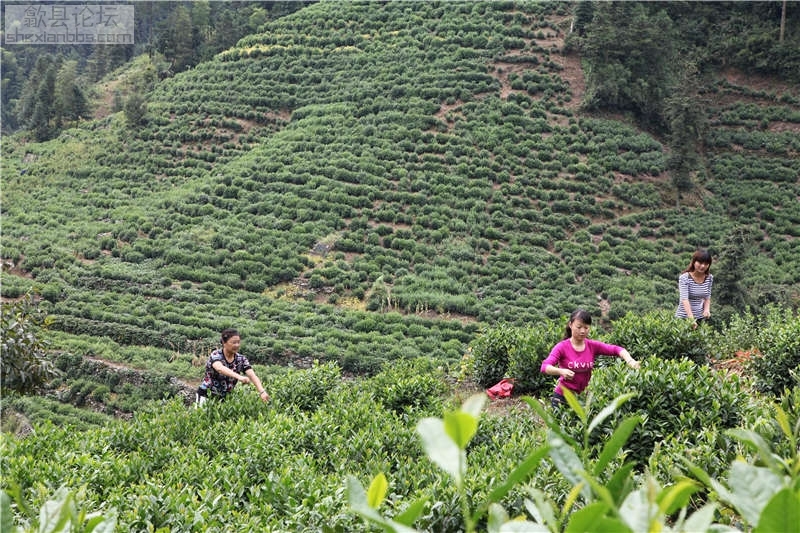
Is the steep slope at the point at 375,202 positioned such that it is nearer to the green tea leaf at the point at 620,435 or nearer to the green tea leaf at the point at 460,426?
the green tea leaf at the point at 620,435

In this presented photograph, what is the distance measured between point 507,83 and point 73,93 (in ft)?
83.8

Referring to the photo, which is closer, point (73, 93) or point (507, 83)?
point (507, 83)

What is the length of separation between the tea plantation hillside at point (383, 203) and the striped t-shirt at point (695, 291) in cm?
901

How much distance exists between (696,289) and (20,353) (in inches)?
283

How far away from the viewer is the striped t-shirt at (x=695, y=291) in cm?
628

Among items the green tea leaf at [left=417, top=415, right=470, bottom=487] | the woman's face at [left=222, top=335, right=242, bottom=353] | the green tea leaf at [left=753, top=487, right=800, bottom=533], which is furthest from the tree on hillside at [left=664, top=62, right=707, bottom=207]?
the green tea leaf at [left=417, top=415, right=470, bottom=487]

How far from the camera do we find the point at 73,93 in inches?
1494

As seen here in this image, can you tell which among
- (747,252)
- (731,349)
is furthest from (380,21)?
(731,349)

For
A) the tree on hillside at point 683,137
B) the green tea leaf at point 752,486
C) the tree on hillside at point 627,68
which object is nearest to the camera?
the green tea leaf at point 752,486

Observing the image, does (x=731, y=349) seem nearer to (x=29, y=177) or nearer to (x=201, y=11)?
(x=29, y=177)

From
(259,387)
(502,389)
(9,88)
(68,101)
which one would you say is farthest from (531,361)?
(9,88)

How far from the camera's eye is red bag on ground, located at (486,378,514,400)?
666cm

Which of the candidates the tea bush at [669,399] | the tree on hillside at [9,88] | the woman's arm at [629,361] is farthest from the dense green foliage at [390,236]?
the tree on hillside at [9,88]

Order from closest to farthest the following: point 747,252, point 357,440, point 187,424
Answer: point 357,440
point 187,424
point 747,252
